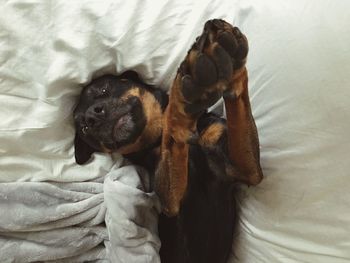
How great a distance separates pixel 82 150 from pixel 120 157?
0.11 m

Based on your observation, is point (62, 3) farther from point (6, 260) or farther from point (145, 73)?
point (6, 260)

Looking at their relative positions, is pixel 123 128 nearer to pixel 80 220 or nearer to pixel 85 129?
pixel 85 129

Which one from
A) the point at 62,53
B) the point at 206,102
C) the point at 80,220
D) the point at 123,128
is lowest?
the point at 80,220

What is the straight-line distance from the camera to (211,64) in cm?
98

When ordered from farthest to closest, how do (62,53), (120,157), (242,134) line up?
(120,157)
(62,53)
(242,134)

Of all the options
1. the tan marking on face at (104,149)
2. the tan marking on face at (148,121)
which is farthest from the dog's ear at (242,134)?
the tan marking on face at (104,149)

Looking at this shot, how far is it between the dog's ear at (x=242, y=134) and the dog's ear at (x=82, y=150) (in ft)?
1.30

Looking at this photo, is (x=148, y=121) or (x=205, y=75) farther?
(x=148, y=121)

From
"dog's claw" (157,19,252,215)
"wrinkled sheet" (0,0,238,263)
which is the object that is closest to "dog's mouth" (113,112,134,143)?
"wrinkled sheet" (0,0,238,263)

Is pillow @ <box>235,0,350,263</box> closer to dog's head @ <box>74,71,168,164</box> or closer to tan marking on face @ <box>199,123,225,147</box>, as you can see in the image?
tan marking on face @ <box>199,123,225,147</box>

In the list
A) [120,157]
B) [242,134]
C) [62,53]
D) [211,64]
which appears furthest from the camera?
[120,157]

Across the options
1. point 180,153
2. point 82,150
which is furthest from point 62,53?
point 180,153

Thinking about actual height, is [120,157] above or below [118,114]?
below

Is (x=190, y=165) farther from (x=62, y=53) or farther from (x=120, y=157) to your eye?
(x=62, y=53)
